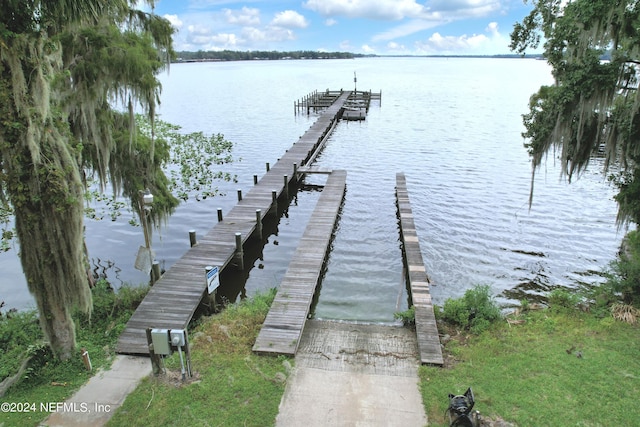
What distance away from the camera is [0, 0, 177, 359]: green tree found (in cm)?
702

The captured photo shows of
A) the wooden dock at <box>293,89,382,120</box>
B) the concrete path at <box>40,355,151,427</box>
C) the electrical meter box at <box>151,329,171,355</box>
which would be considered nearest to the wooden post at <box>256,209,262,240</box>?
the concrete path at <box>40,355,151,427</box>

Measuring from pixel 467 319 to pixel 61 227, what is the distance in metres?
8.91

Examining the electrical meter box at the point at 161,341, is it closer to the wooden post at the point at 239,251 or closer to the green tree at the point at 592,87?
the wooden post at the point at 239,251

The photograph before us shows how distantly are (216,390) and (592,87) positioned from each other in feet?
35.9

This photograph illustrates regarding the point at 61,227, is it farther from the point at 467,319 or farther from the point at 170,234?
the point at 170,234

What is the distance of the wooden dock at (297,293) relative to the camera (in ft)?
32.1

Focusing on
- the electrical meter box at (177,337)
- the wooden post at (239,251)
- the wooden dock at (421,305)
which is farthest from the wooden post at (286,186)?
the electrical meter box at (177,337)

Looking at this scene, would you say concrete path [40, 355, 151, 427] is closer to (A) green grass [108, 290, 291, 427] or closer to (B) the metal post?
(A) green grass [108, 290, 291, 427]

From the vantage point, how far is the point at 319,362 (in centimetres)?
913

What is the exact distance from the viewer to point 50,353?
8.85 m

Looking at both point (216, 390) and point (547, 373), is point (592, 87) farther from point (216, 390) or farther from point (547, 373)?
point (216, 390)

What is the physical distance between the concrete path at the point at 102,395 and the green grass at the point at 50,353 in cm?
20

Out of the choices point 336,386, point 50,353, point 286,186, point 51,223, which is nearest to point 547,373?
point 336,386

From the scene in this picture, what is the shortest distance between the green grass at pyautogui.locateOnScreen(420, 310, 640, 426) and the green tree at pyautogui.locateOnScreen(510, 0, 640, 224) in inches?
146
